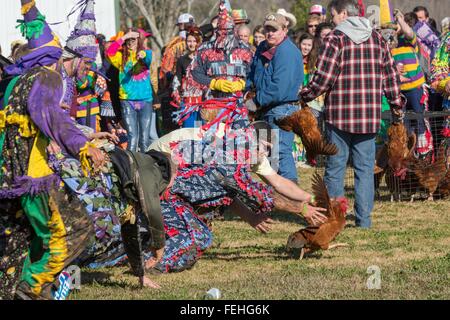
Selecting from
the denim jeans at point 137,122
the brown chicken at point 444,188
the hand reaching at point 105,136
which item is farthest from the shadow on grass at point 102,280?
the denim jeans at point 137,122

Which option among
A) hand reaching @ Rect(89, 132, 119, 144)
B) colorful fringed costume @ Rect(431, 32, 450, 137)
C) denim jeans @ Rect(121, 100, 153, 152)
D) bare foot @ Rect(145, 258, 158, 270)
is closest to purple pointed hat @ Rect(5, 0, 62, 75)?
hand reaching @ Rect(89, 132, 119, 144)

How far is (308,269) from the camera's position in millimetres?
7398

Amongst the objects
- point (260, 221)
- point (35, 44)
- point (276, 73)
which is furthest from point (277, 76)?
point (35, 44)

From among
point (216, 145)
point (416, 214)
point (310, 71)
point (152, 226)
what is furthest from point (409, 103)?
point (152, 226)

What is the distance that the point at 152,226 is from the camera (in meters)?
6.52

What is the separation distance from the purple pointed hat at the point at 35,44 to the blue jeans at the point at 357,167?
3.88 meters

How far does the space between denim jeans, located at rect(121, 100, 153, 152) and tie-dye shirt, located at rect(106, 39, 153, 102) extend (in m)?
0.09

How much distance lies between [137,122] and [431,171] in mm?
4764

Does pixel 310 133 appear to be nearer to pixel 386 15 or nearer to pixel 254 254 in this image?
pixel 254 254

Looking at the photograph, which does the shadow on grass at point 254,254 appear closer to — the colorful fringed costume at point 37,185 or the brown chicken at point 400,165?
the colorful fringed costume at point 37,185

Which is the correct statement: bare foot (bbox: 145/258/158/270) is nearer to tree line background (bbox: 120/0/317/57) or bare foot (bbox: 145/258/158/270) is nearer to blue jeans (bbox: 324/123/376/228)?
blue jeans (bbox: 324/123/376/228)

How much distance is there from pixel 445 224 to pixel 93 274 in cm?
374

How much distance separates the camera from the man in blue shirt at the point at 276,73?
10.1 meters

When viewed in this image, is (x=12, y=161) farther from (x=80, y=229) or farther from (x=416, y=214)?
(x=416, y=214)
